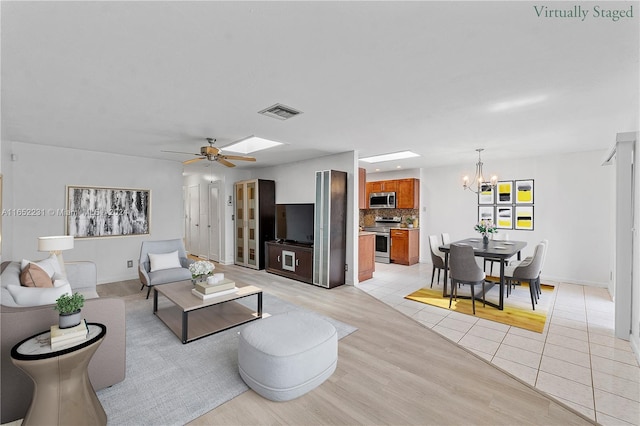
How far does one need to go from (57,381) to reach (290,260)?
167 inches

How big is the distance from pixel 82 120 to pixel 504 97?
4.63 metres

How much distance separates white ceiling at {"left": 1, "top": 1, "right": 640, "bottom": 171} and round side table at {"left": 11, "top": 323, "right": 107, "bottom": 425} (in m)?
1.86

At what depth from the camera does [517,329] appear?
3326 millimetres

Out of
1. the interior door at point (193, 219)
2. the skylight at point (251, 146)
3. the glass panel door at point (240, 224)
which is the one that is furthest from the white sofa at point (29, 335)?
the interior door at point (193, 219)

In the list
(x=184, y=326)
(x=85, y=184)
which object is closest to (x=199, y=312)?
(x=184, y=326)

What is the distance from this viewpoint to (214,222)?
25.3ft

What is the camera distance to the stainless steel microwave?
759 cm

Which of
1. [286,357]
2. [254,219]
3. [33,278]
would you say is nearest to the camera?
[286,357]

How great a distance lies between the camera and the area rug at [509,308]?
3.52m

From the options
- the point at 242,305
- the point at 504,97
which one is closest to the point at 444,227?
the point at 504,97

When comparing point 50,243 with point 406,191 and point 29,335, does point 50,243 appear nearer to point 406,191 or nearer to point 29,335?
point 29,335

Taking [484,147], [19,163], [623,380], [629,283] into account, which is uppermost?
[484,147]

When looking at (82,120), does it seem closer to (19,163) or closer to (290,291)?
(19,163)

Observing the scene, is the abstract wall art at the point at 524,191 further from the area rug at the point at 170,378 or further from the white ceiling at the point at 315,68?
the area rug at the point at 170,378
